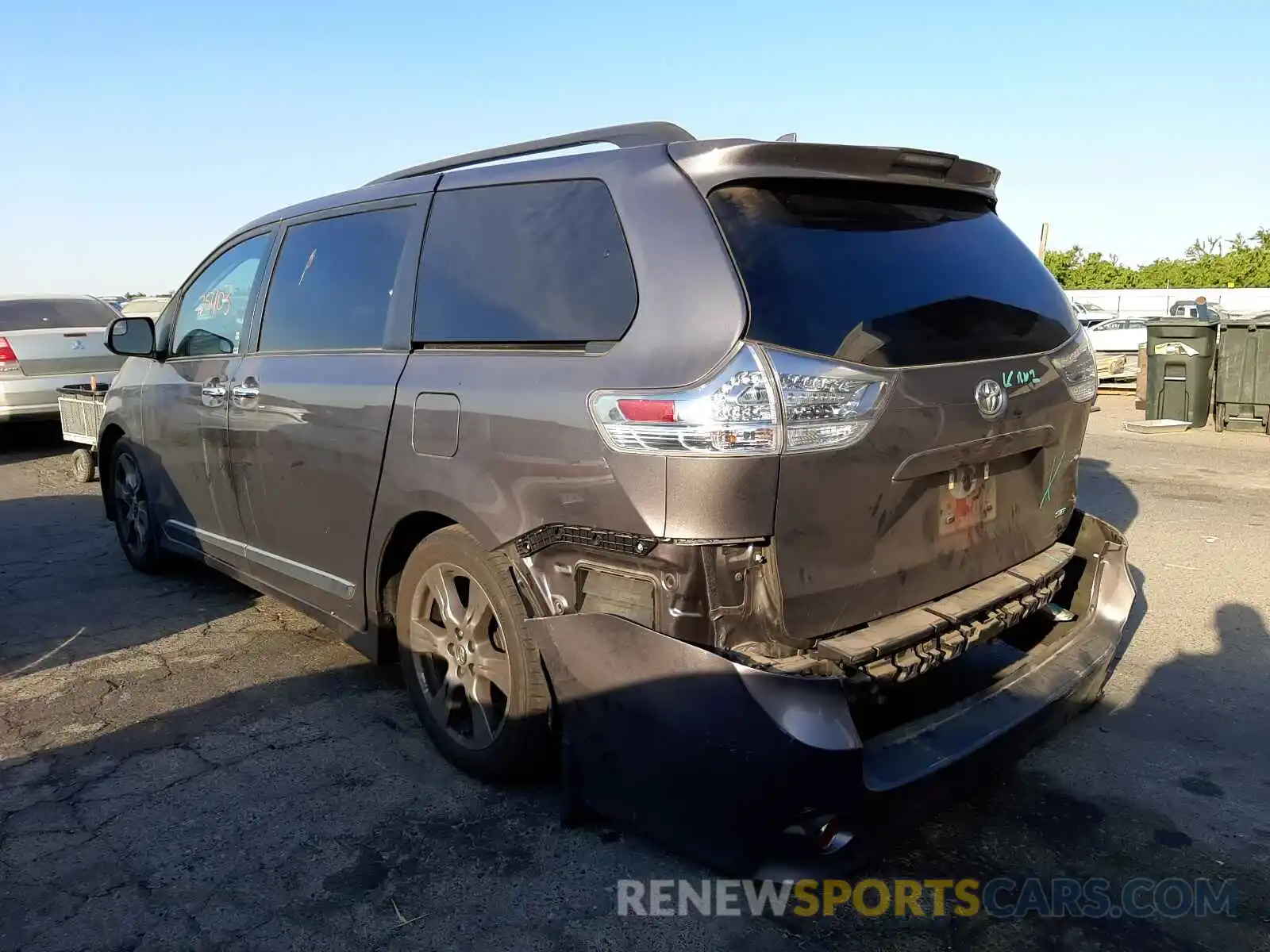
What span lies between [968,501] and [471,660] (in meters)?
1.62

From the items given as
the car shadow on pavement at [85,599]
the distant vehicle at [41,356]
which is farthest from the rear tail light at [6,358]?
the car shadow on pavement at [85,599]

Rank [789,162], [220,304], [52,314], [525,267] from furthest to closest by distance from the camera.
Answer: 1. [52,314]
2. [220,304]
3. [525,267]
4. [789,162]

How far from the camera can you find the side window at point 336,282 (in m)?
3.53

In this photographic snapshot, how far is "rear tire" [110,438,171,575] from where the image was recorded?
5.46 metres

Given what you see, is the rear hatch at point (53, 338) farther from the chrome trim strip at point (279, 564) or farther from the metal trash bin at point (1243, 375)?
the metal trash bin at point (1243, 375)

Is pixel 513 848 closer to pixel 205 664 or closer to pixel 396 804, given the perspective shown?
pixel 396 804

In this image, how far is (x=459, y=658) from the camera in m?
3.19

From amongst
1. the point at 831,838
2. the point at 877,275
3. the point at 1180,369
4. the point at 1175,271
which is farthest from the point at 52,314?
the point at 1175,271

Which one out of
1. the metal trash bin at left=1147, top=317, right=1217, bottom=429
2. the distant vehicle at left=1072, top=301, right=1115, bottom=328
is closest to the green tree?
the distant vehicle at left=1072, top=301, right=1115, bottom=328

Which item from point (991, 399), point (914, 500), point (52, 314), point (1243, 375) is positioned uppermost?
point (52, 314)

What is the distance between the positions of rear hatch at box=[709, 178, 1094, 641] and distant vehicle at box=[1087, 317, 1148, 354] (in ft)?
77.5

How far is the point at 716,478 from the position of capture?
2.31 metres

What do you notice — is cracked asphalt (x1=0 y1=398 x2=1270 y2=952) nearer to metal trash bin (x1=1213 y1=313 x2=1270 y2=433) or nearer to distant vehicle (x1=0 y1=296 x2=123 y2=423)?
metal trash bin (x1=1213 y1=313 x2=1270 y2=433)

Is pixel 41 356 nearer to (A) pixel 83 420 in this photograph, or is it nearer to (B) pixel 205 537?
(A) pixel 83 420
